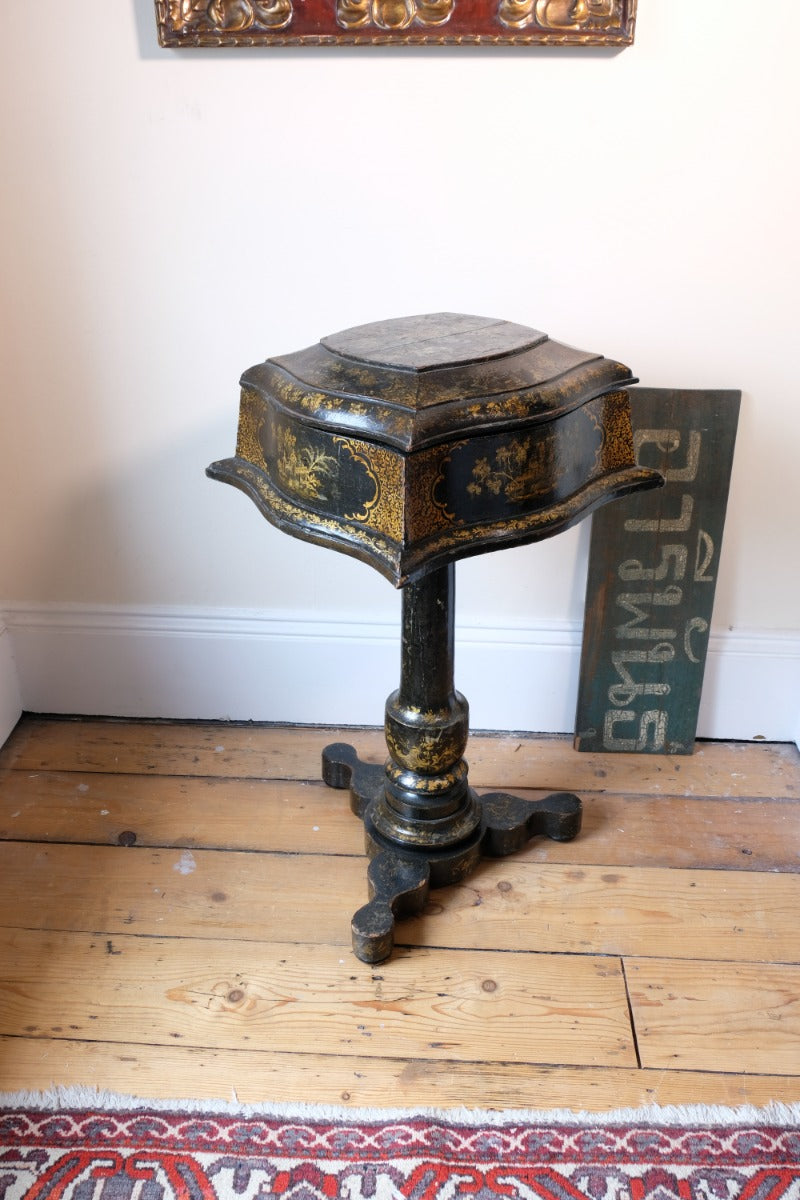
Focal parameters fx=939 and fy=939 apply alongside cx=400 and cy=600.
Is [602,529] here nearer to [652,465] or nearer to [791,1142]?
[652,465]

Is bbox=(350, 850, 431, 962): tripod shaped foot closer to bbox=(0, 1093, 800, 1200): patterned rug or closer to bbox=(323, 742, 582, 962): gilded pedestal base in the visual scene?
bbox=(323, 742, 582, 962): gilded pedestal base

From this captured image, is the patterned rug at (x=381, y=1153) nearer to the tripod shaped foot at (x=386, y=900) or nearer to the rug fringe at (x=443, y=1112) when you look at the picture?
the rug fringe at (x=443, y=1112)

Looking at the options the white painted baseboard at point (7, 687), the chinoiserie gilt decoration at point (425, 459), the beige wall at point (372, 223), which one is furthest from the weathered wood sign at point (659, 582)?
the white painted baseboard at point (7, 687)

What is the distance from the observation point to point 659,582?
1789 millimetres

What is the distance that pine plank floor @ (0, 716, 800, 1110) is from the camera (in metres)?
1.27

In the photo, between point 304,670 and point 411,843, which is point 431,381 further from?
point 304,670

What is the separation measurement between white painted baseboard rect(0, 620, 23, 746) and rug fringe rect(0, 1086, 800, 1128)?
2.89ft

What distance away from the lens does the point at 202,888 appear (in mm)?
1572

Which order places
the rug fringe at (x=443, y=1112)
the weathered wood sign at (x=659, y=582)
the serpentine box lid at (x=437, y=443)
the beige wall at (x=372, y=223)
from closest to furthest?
the serpentine box lid at (x=437, y=443)
the rug fringe at (x=443, y=1112)
the beige wall at (x=372, y=223)
the weathered wood sign at (x=659, y=582)

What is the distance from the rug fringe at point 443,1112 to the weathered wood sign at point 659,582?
0.79 metres

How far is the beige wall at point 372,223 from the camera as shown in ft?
4.95

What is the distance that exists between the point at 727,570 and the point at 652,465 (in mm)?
273

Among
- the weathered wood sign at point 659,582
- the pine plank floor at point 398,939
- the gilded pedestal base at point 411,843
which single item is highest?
the weathered wood sign at point 659,582

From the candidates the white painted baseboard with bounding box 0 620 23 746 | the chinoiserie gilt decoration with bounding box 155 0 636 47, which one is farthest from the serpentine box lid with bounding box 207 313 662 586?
the white painted baseboard with bounding box 0 620 23 746
